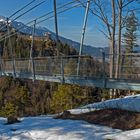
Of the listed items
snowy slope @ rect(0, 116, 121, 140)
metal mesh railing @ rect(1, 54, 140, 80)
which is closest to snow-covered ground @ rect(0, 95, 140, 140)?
snowy slope @ rect(0, 116, 121, 140)

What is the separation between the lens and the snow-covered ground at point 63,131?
24.8ft

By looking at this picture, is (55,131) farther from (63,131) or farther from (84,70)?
(84,70)

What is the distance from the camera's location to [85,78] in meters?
12.3

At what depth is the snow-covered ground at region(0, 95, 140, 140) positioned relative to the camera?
297 inches

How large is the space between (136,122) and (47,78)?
290 inches

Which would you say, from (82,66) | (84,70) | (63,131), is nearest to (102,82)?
(84,70)

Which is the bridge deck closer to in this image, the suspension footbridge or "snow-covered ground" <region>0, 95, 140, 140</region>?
the suspension footbridge

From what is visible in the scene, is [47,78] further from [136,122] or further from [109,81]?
[136,122]

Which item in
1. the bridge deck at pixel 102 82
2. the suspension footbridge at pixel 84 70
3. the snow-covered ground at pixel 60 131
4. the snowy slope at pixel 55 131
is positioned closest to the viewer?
the snow-covered ground at pixel 60 131

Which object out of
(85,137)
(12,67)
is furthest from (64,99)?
(85,137)

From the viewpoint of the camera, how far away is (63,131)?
841 centimetres

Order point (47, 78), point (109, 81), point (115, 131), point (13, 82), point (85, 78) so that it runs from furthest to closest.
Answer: point (13, 82), point (47, 78), point (85, 78), point (109, 81), point (115, 131)

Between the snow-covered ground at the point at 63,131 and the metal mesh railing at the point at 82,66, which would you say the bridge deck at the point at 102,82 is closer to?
the metal mesh railing at the point at 82,66

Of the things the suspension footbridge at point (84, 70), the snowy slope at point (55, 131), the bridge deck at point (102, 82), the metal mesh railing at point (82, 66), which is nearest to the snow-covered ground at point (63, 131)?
the snowy slope at point (55, 131)
